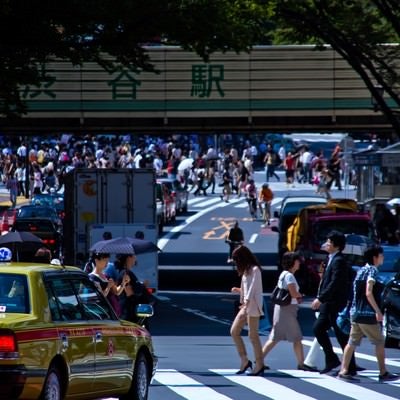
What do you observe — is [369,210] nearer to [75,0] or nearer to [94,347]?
[75,0]

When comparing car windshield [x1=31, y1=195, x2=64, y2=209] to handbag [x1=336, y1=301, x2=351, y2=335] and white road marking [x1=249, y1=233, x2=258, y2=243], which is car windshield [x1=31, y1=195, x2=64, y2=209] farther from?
handbag [x1=336, y1=301, x2=351, y2=335]

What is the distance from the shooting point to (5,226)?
43.5 metres

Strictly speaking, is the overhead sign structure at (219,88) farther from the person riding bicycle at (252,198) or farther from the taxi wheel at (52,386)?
the taxi wheel at (52,386)

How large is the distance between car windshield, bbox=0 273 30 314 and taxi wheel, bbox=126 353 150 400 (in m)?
2.25

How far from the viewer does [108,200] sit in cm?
3350

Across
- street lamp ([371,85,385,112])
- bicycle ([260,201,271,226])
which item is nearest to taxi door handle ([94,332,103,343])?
street lamp ([371,85,385,112])

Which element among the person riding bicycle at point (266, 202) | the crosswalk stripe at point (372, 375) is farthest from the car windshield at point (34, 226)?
the crosswalk stripe at point (372, 375)

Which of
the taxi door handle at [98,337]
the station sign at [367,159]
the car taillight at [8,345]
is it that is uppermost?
the station sign at [367,159]

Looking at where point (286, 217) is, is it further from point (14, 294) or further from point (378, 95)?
point (14, 294)

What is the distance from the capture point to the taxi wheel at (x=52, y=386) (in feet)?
38.4

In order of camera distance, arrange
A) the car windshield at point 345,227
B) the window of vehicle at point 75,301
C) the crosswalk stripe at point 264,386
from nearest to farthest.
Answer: the window of vehicle at point 75,301
the crosswalk stripe at point 264,386
the car windshield at point 345,227

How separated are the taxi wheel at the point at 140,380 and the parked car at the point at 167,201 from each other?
3949cm

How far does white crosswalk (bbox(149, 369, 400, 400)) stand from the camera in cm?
1556

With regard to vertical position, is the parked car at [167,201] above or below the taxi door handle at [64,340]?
below
